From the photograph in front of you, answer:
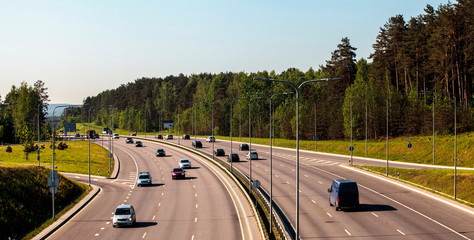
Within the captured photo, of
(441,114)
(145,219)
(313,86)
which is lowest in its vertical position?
(145,219)

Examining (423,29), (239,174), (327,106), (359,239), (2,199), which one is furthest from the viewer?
(327,106)

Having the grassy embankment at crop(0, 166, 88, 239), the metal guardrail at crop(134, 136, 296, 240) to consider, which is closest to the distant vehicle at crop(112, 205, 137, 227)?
the grassy embankment at crop(0, 166, 88, 239)

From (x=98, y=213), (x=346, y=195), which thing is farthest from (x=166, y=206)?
(x=346, y=195)

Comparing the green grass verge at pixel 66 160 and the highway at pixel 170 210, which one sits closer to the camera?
the highway at pixel 170 210

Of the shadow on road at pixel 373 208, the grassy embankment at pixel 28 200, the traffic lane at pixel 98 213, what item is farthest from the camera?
the shadow on road at pixel 373 208

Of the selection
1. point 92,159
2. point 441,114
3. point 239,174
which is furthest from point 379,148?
point 92,159

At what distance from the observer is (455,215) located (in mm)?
40688

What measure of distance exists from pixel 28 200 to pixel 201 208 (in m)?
15.2

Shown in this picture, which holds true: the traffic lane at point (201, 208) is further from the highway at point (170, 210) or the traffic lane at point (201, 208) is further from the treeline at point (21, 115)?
the treeline at point (21, 115)

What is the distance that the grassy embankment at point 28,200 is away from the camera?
38.6 metres

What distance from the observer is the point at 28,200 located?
1806 inches

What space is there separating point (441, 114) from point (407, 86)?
89.4 feet

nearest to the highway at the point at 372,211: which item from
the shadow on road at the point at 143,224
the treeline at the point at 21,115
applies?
the shadow on road at the point at 143,224

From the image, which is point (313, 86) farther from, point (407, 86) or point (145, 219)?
point (145, 219)
